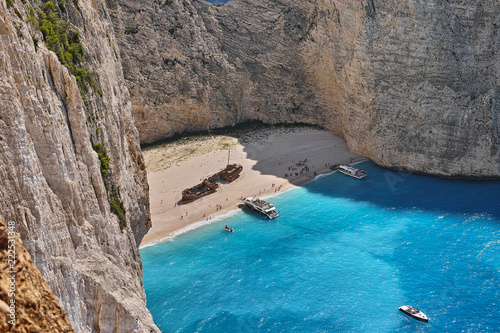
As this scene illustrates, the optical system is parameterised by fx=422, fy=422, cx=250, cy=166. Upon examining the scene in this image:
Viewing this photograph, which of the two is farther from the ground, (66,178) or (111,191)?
(66,178)

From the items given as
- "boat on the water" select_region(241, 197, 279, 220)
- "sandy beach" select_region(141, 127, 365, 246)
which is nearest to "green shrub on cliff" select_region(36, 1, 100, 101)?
"sandy beach" select_region(141, 127, 365, 246)

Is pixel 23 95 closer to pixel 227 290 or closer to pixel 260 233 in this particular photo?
pixel 227 290

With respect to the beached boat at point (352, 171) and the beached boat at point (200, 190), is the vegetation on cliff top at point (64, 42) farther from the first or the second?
the beached boat at point (352, 171)

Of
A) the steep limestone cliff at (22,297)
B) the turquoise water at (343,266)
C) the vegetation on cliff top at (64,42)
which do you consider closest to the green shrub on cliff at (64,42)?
the vegetation on cliff top at (64,42)

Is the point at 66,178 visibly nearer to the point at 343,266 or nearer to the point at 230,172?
the point at 343,266

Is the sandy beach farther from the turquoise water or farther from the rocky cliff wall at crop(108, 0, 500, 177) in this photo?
the rocky cliff wall at crop(108, 0, 500, 177)

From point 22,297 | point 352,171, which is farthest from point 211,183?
point 22,297

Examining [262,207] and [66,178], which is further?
[262,207]
